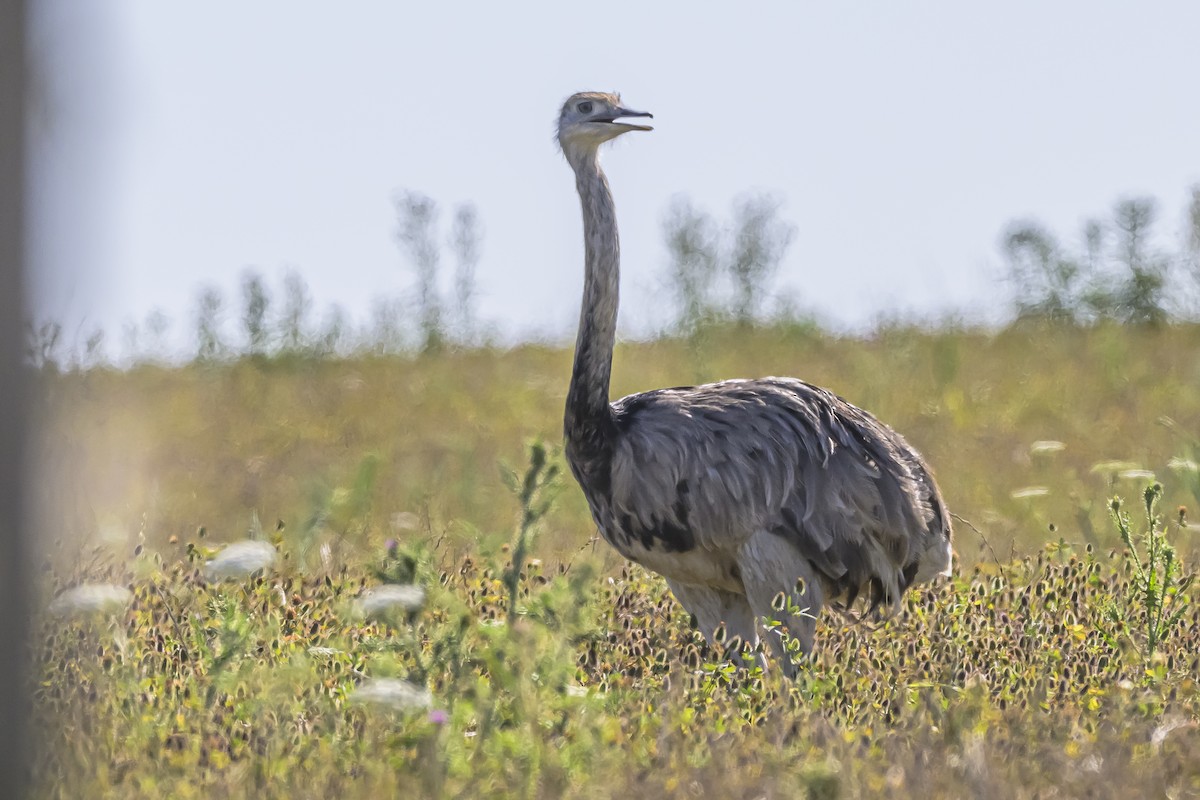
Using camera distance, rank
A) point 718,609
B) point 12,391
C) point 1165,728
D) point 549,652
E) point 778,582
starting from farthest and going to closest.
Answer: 1. point 718,609
2. point 778,582
3. point 1165,728
4. point 549,652
5. point 12,391

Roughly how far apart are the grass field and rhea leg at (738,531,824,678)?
0.14 meters

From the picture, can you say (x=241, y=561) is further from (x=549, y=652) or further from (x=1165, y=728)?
(x=1165, y=728)

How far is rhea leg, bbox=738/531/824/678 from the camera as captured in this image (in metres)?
6.18

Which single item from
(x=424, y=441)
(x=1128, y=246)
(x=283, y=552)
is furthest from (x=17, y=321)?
(x=1128, y=246)

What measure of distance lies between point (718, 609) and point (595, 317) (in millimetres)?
1151

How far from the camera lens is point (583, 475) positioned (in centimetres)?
655

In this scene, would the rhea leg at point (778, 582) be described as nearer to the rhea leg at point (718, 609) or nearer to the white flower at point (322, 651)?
the rhea leg at point (718, 609)

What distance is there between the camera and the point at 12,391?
123 inches

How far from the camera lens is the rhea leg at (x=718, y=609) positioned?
262 inches

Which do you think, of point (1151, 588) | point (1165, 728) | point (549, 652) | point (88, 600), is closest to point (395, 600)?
point (549, 652)

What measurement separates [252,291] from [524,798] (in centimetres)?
1123

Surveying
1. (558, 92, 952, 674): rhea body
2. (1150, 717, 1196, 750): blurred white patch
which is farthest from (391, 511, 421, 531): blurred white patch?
(1150, 717, 1196, 750): blurred white patch

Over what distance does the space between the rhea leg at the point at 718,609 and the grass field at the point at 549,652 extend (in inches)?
4.0

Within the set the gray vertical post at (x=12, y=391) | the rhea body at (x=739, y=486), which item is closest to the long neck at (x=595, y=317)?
the rhea body at (x=739, y=486)
